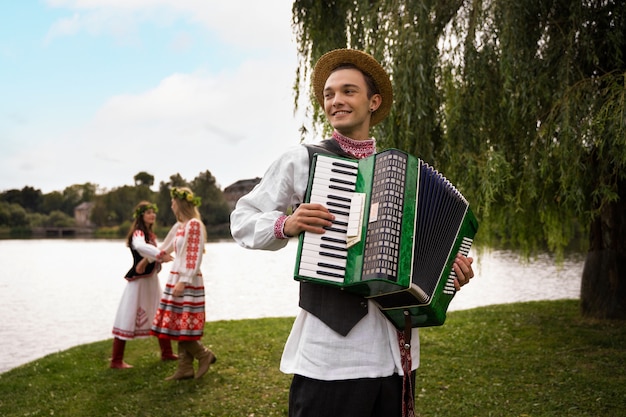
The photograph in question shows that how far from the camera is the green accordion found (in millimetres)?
1933

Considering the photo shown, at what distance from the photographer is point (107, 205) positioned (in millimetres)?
72625

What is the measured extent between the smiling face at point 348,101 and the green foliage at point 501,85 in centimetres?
316

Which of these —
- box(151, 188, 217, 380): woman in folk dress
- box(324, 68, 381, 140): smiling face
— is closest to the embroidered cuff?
box(324, 68, 381, 140): smiling face

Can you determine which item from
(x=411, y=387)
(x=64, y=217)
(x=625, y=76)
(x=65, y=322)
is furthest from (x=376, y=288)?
(x=64, y=217)

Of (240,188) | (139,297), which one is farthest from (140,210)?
(240,188)

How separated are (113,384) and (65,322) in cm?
708

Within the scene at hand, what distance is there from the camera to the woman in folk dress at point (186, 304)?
586 centimetres

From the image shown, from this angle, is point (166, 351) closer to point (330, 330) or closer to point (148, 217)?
point (148, 217)

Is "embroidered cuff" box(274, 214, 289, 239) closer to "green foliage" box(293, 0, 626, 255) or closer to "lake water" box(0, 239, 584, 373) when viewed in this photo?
"green foliage" box(293, 0, 626, 255)

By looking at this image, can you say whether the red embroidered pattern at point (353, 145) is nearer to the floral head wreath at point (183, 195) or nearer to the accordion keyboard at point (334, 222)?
the accordion keyboard at point (334, 222)

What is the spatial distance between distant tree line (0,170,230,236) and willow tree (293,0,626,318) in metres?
28.4

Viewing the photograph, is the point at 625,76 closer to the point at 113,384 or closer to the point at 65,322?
the point at 113,384

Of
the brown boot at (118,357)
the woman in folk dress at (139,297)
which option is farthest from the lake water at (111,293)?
the woman in folk dress at (139,297)

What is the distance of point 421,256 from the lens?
2.07 metres
